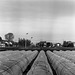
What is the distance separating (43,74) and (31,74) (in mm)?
533

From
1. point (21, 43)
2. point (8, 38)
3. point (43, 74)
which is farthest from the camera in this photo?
point (8, 38)

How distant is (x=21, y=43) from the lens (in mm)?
136125

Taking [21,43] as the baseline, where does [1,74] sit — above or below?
above

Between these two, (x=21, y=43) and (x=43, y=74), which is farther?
(x=21, y=43)

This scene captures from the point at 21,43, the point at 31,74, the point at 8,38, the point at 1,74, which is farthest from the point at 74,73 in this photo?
the point at 8,38

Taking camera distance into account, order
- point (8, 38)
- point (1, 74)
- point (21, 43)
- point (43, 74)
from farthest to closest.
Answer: point (8, 38)
point (21, 43)
point (43, 74)
point (1, 74)

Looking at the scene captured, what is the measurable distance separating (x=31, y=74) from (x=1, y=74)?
4.35 ft

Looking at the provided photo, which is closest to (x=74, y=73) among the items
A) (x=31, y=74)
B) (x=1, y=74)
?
(x=31, y=74)

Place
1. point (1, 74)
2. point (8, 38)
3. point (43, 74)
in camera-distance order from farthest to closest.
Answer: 1. point (8, 38)
2. point (43, 74)
3. point (1, 74)

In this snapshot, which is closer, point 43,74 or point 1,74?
point 1,74

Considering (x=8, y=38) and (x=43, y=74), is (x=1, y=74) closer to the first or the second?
(x=43, y=74)

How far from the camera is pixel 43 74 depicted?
6020 millimetres

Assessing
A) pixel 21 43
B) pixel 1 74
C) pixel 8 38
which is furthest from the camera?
pixel 8 38

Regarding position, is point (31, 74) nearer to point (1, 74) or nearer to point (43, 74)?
point (43, 74)
